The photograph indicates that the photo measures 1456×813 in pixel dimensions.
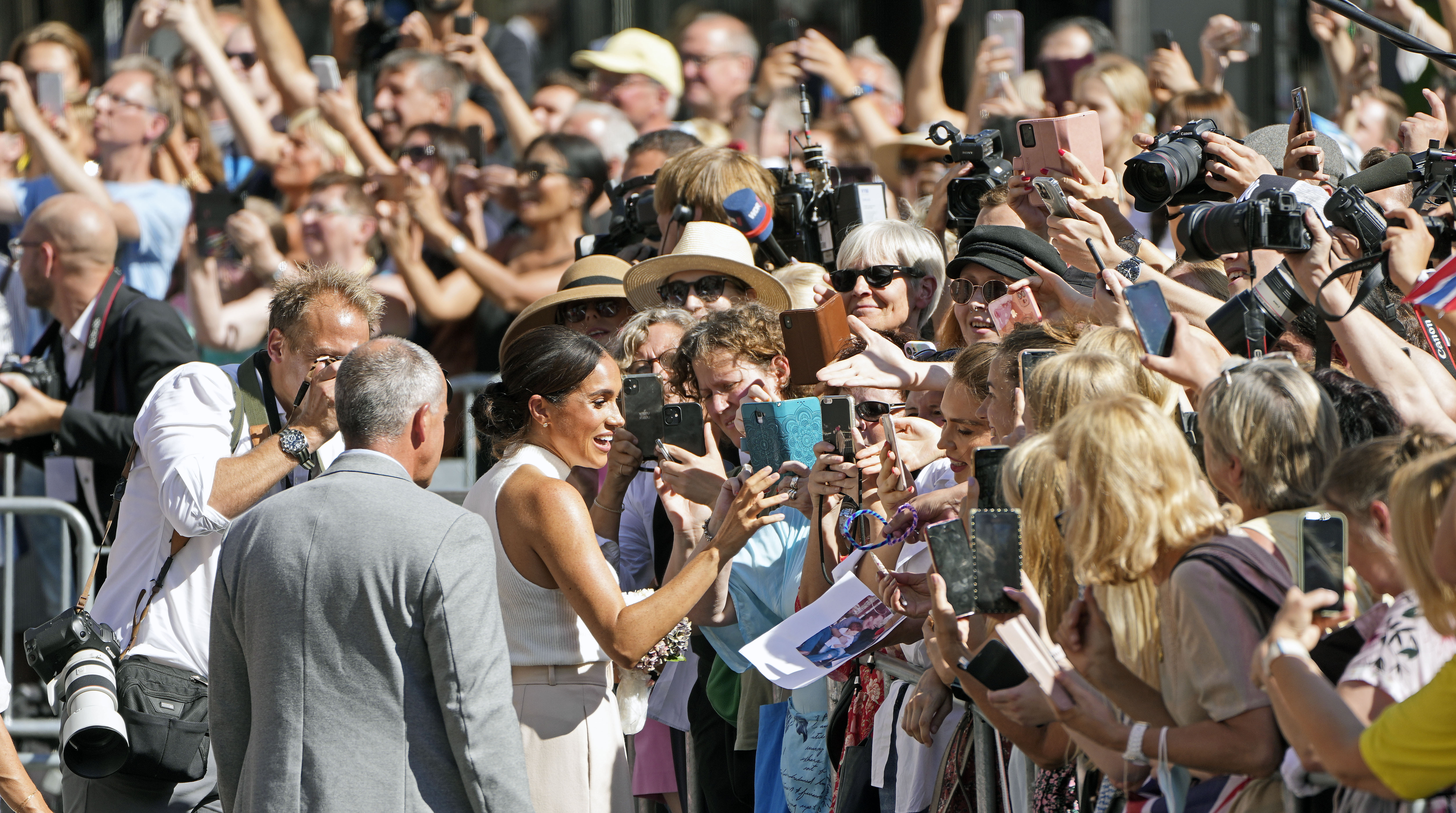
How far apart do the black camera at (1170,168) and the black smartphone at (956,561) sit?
4.24 feet

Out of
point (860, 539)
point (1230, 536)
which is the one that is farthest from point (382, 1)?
point (1230, 536)

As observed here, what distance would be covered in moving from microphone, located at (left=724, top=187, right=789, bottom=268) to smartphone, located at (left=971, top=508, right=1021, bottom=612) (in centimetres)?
287

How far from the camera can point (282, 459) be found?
4.15 metres

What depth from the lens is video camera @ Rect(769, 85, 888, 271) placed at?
17.7 ft

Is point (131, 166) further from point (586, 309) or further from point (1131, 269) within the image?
point (1131, 269)

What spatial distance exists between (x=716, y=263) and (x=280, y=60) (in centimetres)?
514

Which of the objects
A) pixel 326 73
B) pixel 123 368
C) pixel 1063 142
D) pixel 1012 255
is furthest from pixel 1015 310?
pixel 326 73

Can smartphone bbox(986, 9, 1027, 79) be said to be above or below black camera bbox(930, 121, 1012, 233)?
above

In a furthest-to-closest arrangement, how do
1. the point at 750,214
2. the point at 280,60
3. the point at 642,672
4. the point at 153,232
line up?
the point at 280,60 → the point at 153,232 → the point at 750,214 → the point at 642,672

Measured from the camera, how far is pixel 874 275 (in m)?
4.93

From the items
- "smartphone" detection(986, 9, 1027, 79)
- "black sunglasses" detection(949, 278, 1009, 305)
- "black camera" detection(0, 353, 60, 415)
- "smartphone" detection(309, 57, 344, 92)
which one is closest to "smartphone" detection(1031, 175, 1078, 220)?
"black sunglasses" detection(949, 278, 1009, 305)

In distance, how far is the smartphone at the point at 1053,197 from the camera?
13.2 ft

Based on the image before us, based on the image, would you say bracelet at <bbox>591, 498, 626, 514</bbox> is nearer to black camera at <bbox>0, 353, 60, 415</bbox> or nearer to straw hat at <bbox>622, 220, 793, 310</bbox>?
straw hat at <bbox>622, 220, 793, 310</bbox>

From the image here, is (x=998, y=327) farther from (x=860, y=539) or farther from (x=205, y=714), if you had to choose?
(x=205, y=714)
